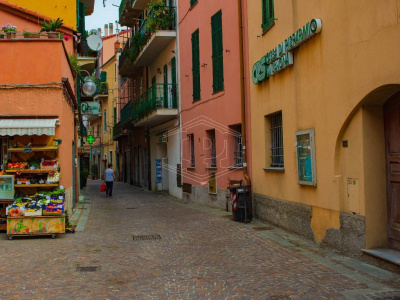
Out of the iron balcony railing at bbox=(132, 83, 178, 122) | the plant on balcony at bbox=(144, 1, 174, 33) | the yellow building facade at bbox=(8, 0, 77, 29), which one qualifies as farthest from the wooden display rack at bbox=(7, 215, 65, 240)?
the plant on balcony at bbox=(144, 1, 174, 33)

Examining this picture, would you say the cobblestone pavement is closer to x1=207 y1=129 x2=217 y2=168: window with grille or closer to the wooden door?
the wooden door

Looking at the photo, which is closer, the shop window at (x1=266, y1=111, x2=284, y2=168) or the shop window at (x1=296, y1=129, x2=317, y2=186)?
→ the shop window at (x1=296, y1=129, x2=317, y2=186)

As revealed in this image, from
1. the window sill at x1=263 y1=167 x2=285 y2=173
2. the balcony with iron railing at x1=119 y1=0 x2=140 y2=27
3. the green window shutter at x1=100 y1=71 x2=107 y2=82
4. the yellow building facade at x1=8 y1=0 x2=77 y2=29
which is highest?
the balcony with iron railing at x1=119 y1=0 x2=140 y2=27

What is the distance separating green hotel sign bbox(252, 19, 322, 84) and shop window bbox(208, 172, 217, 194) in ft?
14.3

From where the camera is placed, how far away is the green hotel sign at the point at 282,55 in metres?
8.38

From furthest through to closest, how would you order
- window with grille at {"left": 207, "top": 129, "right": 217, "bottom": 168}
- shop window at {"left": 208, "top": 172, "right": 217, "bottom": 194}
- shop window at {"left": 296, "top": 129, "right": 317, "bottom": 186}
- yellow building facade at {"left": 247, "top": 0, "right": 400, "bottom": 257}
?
window with grille at {"left": 207, "top": 129, "right": 217, "bottom": 168} < shop window at {"left": 208, "top": 172, "right": 217, "bottom": 194} < shop window at {"left": 296, "top": 129, "right": 317, "bottom": 186} < yellow building facade at {"left": 247, "top": 0, "right": 400, "bottom": 257}

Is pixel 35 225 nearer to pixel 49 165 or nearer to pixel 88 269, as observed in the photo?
pixel 49 165

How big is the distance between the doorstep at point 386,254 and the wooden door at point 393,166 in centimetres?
16

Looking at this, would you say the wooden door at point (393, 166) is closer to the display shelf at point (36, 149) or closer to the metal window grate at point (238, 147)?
the metal window grate at point (238, 147)

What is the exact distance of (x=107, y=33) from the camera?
51781mm

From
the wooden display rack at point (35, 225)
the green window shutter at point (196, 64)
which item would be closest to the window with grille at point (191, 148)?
the green window shutter at point (196, 64)

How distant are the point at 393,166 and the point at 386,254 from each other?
1319 millimetres

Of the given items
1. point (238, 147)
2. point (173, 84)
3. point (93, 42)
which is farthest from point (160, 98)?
point (238, 147)

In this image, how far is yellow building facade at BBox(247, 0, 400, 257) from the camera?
683 centimetres
